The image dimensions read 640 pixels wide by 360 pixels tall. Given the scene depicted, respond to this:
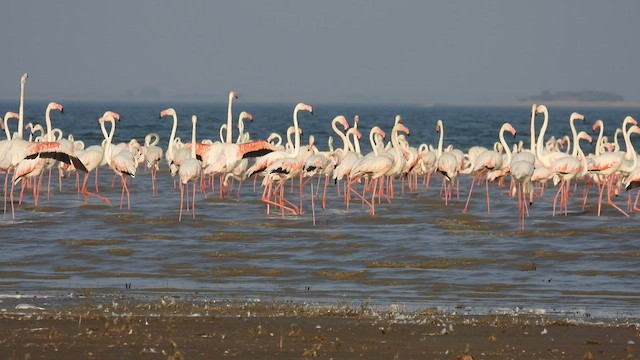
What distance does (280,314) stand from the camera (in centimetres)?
717

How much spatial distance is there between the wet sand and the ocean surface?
85cm

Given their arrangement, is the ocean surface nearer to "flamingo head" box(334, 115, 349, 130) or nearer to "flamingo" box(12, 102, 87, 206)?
"flamingo" box(12, 102, 87, 206)

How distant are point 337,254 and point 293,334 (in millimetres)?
5288

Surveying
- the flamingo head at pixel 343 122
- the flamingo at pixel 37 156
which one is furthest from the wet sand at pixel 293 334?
the flamingo head at pixel 343 122

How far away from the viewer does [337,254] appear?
37.7ft

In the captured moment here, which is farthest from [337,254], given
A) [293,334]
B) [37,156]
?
[293,334]

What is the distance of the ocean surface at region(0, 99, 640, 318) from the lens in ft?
28.9

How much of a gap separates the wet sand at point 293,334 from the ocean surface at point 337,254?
0.85 meters

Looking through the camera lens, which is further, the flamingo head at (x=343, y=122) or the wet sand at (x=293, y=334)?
the flamingo head at (x=343, y=122)

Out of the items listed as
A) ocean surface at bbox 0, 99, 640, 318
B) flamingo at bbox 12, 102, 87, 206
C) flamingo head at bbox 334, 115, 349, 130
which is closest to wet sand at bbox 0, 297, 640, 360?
ocean surface at bbox 0, 99, 640, 318

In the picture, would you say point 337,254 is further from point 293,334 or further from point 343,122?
point 343,122

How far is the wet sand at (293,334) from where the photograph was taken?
5.71 metres

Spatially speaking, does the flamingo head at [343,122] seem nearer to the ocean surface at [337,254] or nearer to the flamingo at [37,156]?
the ocean surface at [337,254]

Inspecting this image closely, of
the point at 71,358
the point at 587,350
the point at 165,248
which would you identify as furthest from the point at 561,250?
the point at 71,358
